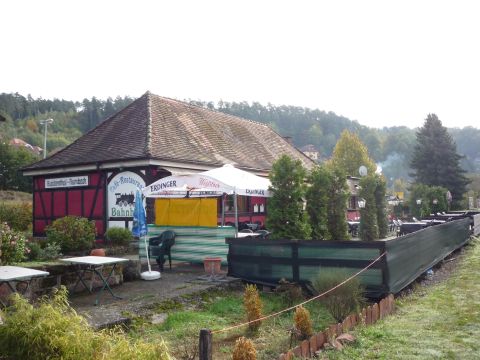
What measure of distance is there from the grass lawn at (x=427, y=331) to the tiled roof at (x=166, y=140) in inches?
387

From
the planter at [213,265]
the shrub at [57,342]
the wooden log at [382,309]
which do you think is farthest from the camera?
the planter at [213,265]

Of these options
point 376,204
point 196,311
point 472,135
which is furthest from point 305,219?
point 472,135

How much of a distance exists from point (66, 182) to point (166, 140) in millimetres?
4320

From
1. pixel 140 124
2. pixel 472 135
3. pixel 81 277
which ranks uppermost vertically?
pixel 472 135

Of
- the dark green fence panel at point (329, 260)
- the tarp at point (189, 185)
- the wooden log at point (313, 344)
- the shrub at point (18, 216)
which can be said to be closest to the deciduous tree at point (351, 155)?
the shrub at point (18, 216)

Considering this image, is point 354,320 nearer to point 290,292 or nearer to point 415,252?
point 290,292

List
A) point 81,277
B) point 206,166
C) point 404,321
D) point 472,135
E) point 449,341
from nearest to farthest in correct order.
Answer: point 449,341 < point 404,321 < point 81,277 < point 206,166 < point 472,135

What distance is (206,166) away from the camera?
56.5ft

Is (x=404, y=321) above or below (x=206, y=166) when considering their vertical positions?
below

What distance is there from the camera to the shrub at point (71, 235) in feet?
40.7

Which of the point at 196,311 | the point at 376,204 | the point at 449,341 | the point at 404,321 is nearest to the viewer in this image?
the point at 449,341

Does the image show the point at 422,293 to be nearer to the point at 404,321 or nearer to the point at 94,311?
the point at 404,321

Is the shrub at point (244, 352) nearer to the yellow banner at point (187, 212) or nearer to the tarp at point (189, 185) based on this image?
the tarp at point (189, 185)

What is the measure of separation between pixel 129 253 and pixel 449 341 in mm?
9853
